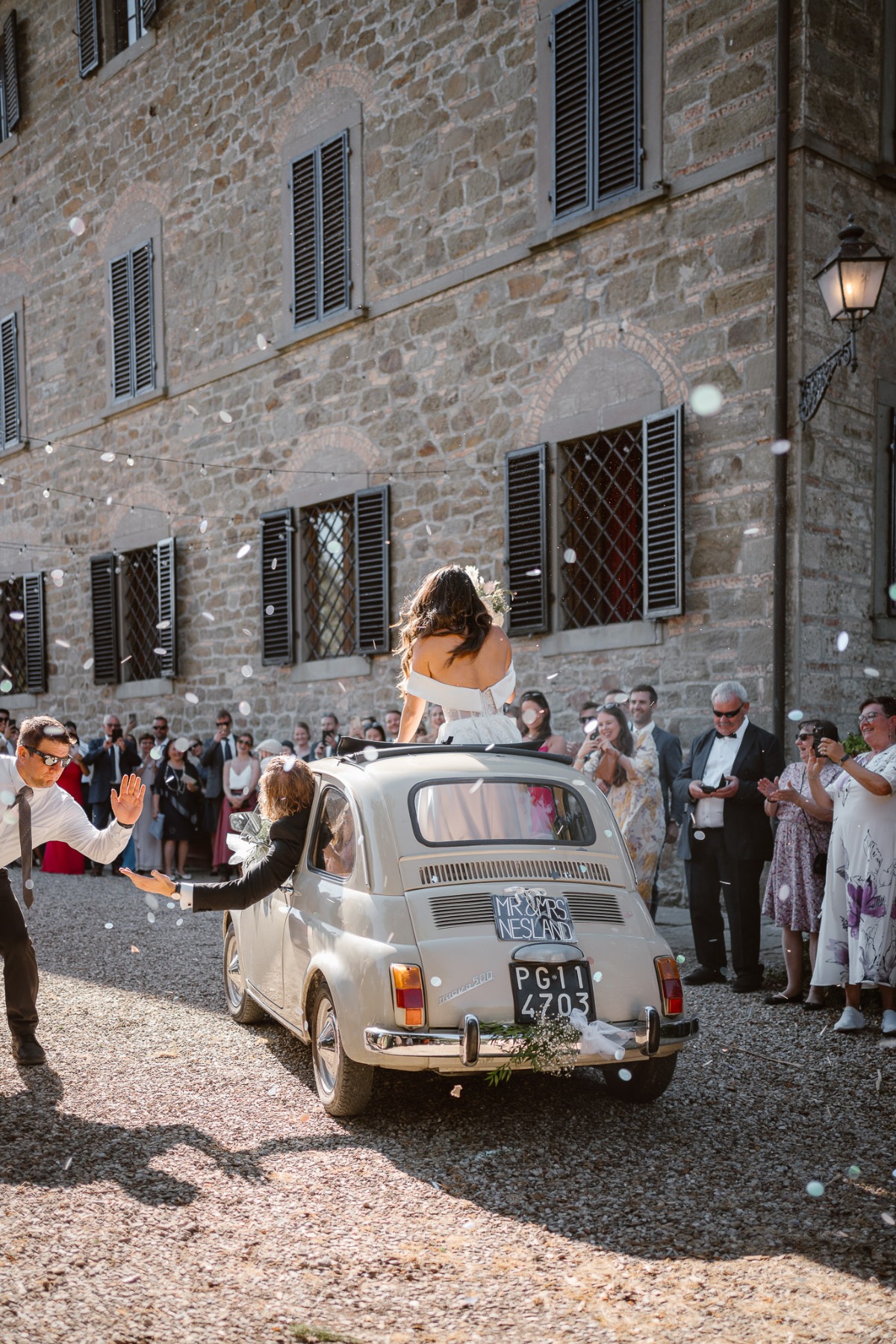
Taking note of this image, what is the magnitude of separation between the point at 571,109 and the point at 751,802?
762cm

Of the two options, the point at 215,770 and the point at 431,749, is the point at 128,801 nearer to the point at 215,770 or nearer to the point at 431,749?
the point at 431,749

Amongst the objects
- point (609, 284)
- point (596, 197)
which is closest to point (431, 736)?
point (609, 284)

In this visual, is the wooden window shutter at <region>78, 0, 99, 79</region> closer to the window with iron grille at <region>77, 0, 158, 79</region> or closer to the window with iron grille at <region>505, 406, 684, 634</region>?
the window with iron grille at <region>77, 0, 158, 79</region>

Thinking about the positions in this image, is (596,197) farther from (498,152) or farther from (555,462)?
(555,462)

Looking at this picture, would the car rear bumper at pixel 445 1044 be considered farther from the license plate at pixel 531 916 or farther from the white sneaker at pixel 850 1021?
the white sneaker at pixel 850 1021

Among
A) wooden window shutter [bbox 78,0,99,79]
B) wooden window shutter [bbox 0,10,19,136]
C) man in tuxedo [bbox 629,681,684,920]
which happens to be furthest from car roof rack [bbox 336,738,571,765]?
wooden window shutter [bbox 0,10,19,136]

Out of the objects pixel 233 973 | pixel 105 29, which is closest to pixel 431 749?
pixel 233 973

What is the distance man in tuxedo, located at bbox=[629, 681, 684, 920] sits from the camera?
895cm

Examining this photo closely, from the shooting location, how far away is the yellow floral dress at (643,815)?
8.48 meters

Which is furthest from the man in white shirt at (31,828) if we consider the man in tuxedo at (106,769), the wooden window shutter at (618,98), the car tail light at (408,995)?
the man in tuxedo at (106,769)

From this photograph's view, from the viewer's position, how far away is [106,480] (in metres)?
18.8

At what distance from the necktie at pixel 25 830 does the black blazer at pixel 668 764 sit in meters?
4.66

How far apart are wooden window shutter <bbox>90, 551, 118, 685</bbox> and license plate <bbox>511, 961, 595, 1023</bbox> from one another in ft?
48.2

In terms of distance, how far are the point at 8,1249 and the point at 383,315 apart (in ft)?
39.4
